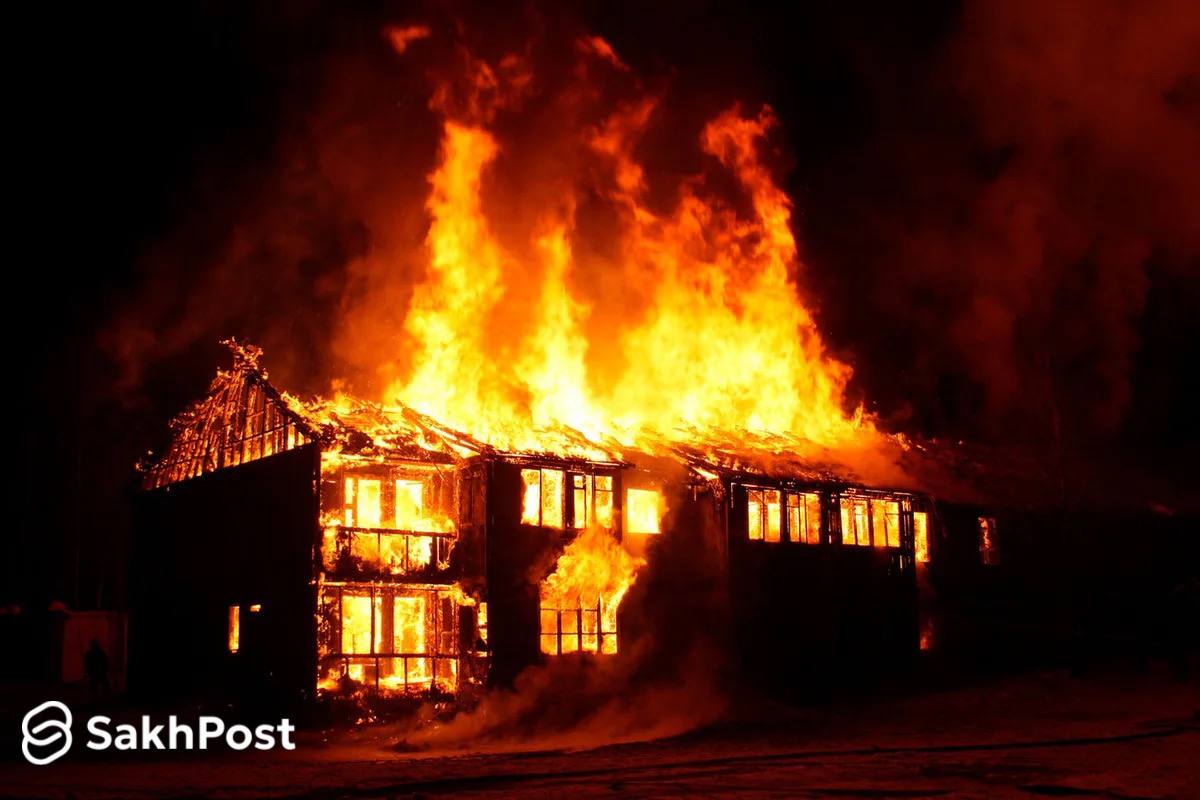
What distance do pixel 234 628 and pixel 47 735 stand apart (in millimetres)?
4830

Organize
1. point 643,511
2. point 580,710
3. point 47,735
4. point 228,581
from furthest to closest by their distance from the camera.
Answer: point 643,511 → point 228,581 → point 580,710 → point 47,735

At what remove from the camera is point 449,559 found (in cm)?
2494

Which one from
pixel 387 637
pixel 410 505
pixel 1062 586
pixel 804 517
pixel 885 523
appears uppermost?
pixel 410 505

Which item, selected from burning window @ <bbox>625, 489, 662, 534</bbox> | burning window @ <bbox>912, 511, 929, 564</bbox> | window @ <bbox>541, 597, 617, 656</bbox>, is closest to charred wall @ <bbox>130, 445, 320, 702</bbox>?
window @ <bbox>541, 597, 617, 656</bbox>

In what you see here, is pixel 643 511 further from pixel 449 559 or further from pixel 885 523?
pixel 885 523

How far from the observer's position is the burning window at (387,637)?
2311 centimetres

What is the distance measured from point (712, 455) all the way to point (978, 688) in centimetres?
891

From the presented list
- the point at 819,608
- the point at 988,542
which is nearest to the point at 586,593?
the point at 819,608

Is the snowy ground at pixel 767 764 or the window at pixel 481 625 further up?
the window at pixel 481 625

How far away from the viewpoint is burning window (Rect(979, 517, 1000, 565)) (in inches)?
1345

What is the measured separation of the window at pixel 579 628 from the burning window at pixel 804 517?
5873mm

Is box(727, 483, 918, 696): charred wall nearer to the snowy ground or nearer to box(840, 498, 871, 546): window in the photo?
box(840, 498, 871, 546): window

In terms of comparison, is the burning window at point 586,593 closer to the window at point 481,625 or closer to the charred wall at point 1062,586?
the window at point 481,625

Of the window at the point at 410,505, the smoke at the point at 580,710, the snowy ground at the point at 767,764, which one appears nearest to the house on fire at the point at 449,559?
the window at the point at 410,505
